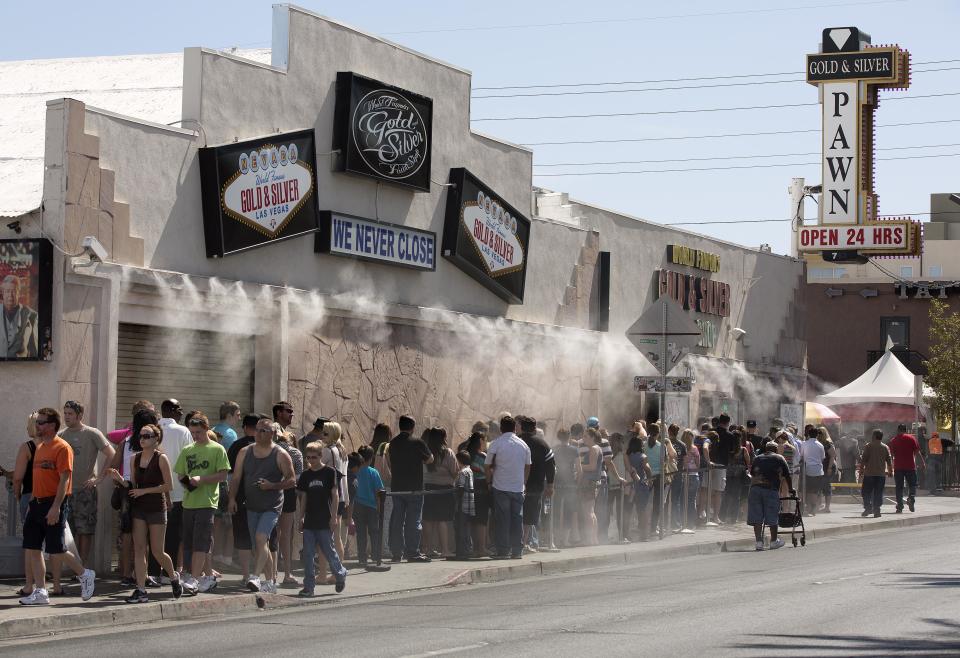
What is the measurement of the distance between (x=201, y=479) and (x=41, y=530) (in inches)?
63.5

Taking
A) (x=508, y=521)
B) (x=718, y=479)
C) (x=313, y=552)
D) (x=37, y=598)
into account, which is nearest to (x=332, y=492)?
(x=313, y=552)

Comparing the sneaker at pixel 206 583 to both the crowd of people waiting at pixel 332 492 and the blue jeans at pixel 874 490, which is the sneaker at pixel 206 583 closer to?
the crowd of people waiting at pixel 332 492

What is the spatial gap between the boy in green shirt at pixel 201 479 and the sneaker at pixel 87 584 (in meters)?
1.03

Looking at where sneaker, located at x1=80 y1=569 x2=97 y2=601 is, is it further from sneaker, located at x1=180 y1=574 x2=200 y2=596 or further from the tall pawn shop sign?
the tall pawn shop sign

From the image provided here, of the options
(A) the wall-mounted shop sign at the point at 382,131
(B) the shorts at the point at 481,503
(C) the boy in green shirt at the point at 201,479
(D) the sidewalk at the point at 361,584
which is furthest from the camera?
(A) the wall-mounted shop sign at the point at 382,131

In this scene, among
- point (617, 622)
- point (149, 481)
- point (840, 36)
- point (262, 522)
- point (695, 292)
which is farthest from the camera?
point (840, 36)

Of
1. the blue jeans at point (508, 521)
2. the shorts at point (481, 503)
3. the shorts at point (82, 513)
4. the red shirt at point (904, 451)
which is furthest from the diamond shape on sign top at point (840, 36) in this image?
the shorts at point (82, 513)

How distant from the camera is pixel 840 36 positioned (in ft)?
135

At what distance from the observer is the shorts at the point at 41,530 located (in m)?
13.3

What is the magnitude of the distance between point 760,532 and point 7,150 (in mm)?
12101

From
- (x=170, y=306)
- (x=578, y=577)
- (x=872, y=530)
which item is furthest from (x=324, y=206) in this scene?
(x=872, y=530)

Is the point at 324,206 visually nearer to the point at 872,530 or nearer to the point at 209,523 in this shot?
the point at 209,523

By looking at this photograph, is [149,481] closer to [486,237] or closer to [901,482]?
[486,237]

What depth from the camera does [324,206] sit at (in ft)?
65.0
